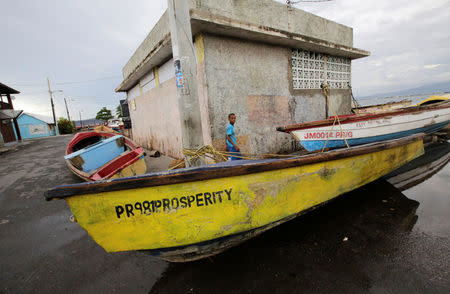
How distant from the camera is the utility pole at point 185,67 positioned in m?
3.16

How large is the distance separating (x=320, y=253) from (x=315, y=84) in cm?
663

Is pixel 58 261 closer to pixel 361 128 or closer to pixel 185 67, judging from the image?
pixel 185 67

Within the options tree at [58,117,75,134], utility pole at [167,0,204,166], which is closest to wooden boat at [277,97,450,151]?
utility pole at [167,0,204,166]

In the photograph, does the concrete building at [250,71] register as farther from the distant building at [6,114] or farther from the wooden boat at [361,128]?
the distant building at [6,114]

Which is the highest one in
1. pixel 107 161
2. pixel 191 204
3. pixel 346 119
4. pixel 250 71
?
pixel 250 71

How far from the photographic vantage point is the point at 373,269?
1.95 meters

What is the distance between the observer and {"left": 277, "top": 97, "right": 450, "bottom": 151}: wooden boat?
470cm

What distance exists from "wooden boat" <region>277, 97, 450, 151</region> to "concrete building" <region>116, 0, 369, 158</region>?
4.64 ft

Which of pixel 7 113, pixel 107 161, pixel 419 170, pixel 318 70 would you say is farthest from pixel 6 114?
pixel 419 170

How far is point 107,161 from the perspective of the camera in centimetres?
593

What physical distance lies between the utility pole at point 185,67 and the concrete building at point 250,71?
215 mm

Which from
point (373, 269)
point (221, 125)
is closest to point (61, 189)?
point (373, 269)

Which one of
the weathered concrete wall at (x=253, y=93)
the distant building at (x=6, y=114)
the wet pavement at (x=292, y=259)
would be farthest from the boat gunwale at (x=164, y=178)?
the distant building at (x=6, y=114)

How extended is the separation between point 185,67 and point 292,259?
3140mm
